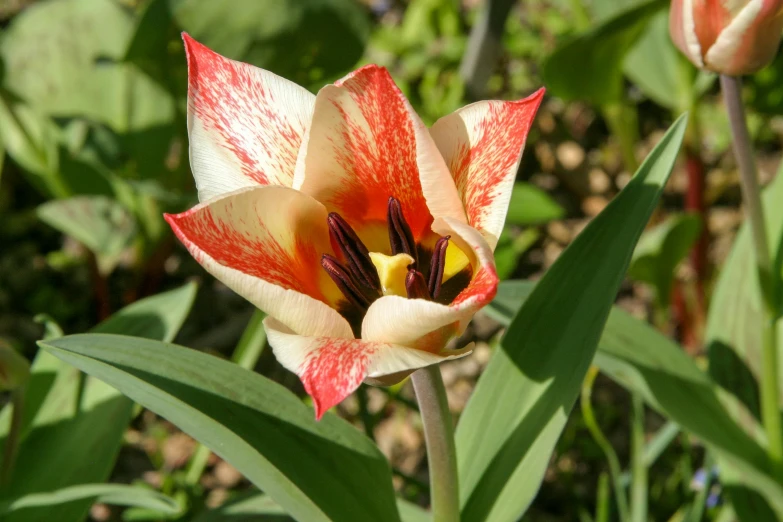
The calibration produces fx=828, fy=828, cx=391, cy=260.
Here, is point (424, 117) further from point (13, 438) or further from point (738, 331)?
point (13, 438)

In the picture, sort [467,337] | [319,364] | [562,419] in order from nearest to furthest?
[319,364] < [562,419] < [467,337]

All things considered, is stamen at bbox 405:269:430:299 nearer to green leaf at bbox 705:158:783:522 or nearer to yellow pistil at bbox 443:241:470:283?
yellow pistil at bbox 443:241:470:283

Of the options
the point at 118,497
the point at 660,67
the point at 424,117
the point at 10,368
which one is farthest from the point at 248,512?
the point at 660,67

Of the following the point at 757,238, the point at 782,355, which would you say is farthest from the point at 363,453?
the point at 782,355

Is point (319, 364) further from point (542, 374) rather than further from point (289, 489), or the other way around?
point (542, 374)

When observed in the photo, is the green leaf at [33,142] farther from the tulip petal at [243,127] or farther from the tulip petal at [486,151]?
the tulip petal at [486,151]

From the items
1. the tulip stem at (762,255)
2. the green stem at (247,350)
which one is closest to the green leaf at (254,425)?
the green stem at (247,350)
